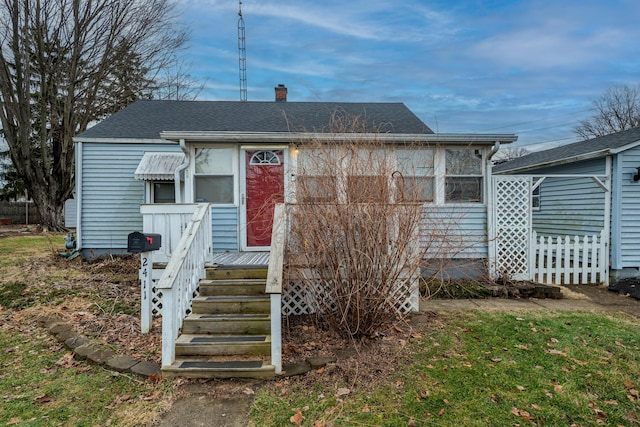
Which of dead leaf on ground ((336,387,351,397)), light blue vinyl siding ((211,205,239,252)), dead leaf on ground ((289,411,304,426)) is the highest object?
light blue vinyl siding ((211,205,239,252))

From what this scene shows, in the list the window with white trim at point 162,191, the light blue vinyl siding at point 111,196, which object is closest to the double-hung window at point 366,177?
the window with white trim at point 162,191

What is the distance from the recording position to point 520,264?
7.44m

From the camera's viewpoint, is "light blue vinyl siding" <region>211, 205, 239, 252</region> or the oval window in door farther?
the oval window in door

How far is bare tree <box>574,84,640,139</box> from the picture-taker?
27719 mm

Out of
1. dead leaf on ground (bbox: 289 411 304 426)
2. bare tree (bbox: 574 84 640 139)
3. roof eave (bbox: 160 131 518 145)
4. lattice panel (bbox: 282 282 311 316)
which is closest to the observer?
dead leaf on ground (bbox: 289 411 304 426)

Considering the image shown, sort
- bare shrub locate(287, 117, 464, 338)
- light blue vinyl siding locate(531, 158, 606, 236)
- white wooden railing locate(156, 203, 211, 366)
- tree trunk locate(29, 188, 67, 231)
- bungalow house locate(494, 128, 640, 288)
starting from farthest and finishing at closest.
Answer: tree trunk locate(29, 188, 67, 231) → light blue vinyl siding locate(531, 158, 606, 236) → bungalow house locate(494, 128, 640, 288) → bare shrub locate(287, 117, 464, 338) → white wooden railing locate(156, 203, 211, 366)

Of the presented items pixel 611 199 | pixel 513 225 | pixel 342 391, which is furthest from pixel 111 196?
pixel 611 199

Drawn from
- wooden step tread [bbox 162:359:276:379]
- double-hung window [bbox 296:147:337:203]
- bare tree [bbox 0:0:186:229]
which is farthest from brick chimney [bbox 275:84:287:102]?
wooden step tread [bbox 162:359:276:379]

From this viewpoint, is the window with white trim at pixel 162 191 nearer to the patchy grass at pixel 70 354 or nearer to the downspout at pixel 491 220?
the patchy grass at pixel 70 354

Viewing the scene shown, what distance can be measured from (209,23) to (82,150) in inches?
337

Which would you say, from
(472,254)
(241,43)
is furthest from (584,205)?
(241,43)

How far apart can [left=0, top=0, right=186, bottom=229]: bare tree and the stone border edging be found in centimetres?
1317

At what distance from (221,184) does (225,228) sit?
952 mm

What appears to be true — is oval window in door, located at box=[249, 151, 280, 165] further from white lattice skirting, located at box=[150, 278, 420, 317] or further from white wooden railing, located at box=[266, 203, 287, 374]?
white wooden railing, located at box=[266, 203, 287, 374]
